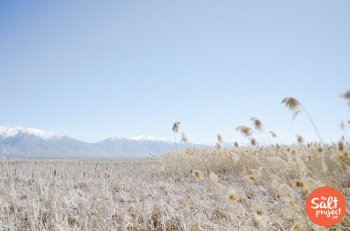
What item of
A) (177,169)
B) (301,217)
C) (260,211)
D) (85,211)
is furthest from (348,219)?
(177,169)

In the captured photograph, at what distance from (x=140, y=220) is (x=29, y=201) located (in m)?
1.61

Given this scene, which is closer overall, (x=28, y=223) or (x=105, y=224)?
(x=105, y=224)

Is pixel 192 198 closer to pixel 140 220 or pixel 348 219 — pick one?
pixel 140 220

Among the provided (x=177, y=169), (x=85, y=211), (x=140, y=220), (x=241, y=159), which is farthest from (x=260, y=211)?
(x=177, y=169)

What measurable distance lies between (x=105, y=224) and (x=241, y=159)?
6.90 metres

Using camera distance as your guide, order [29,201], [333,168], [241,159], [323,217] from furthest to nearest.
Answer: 1. [241,159]
2. [333,168]
3. [29,201]
4. [323,217]

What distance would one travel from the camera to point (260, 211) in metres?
3.26

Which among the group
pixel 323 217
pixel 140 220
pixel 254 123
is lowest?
pixel 140 220

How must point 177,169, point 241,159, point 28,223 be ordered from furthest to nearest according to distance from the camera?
point 177,169
point 241,159
point 28,223

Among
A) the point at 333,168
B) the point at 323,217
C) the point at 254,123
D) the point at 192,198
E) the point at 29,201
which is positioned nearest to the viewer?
the point at 323,217

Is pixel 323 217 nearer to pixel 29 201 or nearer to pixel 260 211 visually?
pixel 260 211

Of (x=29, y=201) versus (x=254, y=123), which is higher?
(x=254, y=123)

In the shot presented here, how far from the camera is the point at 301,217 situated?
9.95 ft

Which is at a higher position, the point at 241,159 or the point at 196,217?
the point at 241,159
